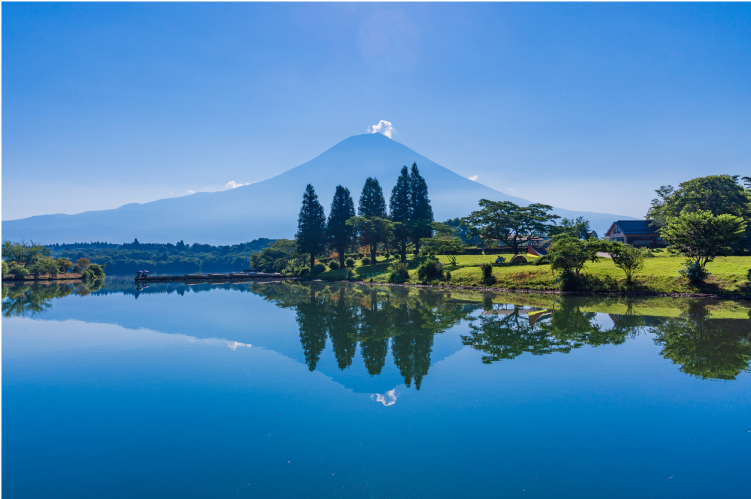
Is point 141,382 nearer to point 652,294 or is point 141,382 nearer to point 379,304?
point 379,304

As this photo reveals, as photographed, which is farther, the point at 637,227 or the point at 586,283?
the point at 637,227

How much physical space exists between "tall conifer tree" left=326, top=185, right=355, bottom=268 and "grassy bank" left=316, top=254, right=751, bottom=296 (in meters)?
17.0

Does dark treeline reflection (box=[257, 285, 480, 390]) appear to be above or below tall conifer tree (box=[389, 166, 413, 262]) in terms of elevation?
below

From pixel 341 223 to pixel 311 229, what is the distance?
4.50 metres

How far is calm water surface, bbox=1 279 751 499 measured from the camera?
531cm

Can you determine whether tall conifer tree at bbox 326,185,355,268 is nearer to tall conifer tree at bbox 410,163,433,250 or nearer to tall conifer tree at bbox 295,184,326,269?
tall conifer tree at bbox 295,184,326,269

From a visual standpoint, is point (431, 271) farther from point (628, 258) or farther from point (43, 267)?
point (43, 267)

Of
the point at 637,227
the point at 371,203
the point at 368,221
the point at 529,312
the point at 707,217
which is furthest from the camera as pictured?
the point at 371,203

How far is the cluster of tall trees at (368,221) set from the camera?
49.9 meters

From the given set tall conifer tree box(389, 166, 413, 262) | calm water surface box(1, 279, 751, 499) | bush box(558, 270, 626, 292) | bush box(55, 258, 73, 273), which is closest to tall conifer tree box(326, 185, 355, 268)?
tall conifer tree box(389, 166, 413, 262)

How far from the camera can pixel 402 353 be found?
12.2 m

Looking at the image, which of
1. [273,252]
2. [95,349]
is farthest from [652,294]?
[273,252]

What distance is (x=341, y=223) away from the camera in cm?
5391

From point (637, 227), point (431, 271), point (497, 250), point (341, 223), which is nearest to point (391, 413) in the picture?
point (431, 271)
